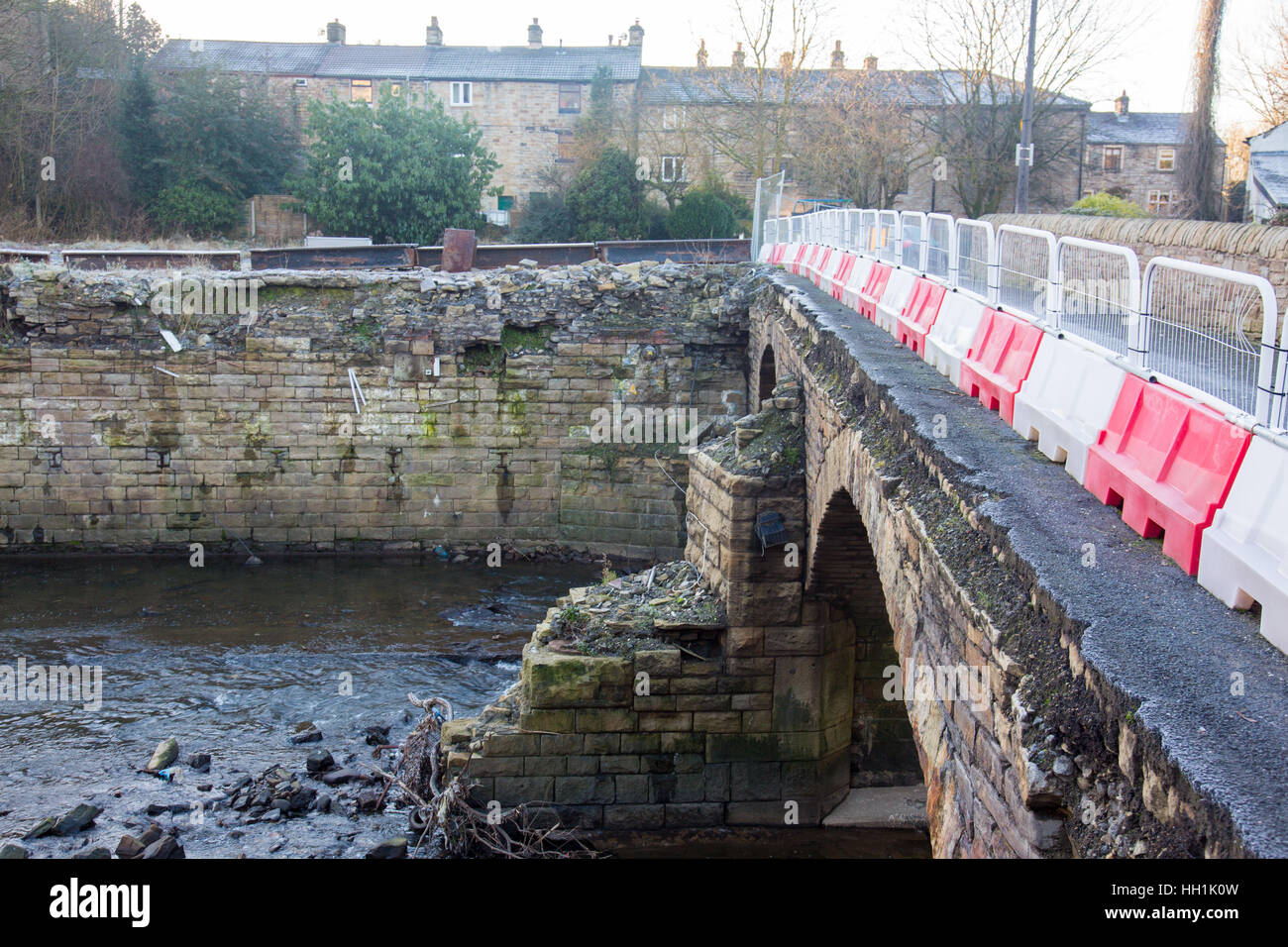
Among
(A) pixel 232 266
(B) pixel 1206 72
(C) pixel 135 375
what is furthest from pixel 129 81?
(B) pixel 1206 72

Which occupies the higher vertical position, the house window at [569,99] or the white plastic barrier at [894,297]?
the house window at [569,99]

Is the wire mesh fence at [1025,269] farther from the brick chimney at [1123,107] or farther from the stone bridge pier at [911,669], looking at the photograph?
the brick chimney at [1123,107]

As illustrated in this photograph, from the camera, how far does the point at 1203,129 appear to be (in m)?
24.0

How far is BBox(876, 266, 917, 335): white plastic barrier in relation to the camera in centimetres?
941

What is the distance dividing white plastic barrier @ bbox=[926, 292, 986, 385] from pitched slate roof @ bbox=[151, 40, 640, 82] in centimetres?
3495

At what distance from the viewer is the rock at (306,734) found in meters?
11.4

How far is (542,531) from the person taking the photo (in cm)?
1916

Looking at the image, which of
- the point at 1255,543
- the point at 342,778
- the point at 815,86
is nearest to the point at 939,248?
the point at 1255,543

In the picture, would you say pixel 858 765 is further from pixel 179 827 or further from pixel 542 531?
pixel 542 531

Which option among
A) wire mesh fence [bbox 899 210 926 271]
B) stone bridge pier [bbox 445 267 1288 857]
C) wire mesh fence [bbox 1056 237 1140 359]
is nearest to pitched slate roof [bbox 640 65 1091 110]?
stone bridge pier [bbox 445 267 1288 857]

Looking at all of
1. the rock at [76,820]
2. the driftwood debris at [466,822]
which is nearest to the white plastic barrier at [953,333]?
the driftwood debris at [466,822]

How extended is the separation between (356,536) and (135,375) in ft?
15.0

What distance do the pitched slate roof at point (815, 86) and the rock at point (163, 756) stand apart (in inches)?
990

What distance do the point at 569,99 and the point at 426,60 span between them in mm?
6341
